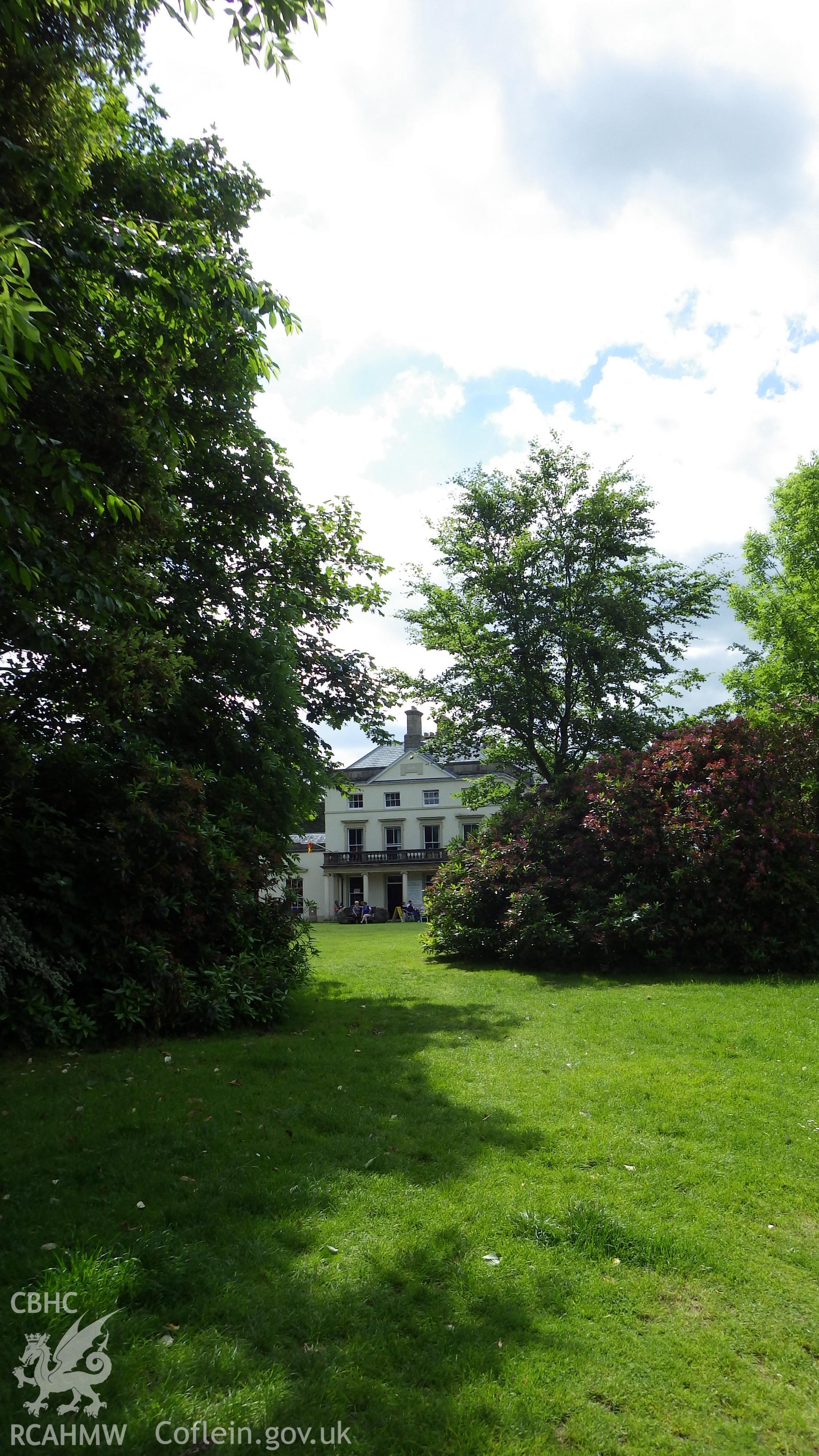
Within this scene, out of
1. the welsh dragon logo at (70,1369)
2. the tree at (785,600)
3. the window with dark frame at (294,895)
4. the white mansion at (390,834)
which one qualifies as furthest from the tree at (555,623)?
the white mansion at (390,834)

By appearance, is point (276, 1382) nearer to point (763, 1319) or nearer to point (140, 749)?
point (763, 1319)

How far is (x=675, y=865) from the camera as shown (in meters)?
12.0

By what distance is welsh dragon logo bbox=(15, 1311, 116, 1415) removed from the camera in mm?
2529

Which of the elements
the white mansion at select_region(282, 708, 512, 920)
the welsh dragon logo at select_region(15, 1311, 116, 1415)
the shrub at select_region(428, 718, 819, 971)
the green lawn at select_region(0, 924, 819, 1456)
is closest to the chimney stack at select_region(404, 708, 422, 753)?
the white mansion at select_region(282, 708, 512, 920)

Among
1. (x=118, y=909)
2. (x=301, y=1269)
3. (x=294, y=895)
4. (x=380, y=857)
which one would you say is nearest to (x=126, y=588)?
(x=118, y=909)

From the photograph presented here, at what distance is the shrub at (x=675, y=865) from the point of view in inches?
439

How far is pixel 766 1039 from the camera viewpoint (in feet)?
23.8

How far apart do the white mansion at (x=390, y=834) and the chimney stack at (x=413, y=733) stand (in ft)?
0.93

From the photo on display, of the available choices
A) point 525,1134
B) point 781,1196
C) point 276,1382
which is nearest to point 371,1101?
point 525,1134

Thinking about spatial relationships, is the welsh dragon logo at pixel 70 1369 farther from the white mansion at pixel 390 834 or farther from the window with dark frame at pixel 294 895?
the white mansion at pixel 390 834

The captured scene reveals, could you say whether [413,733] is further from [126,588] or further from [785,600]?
[126,588]

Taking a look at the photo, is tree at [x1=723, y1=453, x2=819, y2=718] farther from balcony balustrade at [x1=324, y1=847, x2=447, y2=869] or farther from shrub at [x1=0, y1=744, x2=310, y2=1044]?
balcony balustrade at [x1=324, y1=847, x2=447, y2=869]

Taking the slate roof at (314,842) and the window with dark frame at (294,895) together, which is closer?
the window with dark frame at (294,895)

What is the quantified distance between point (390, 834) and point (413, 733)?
771 cm
